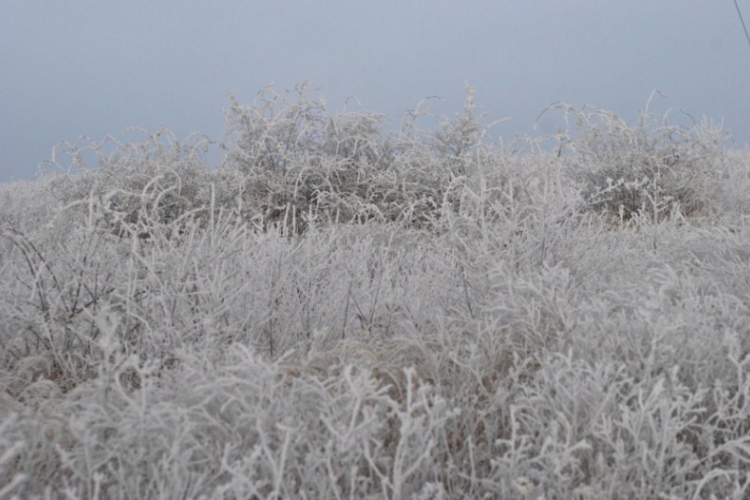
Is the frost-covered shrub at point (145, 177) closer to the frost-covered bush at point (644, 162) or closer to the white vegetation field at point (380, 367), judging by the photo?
the white vegetation field at point (380, 367)

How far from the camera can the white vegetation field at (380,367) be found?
1.84 m

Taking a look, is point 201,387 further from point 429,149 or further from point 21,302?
point 429,149

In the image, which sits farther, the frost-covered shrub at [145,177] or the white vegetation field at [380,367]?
the frost-covered shrub at [145,177]

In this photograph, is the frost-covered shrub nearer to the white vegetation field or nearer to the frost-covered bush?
the white vegetation field

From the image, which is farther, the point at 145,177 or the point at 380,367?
the point at 145,177

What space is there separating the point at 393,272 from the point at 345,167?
2563 millimetres

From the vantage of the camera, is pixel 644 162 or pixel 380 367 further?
pixel 644 162

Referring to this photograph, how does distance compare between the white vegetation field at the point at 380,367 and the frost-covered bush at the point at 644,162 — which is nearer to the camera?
the white vegetation field at the point at 380,367

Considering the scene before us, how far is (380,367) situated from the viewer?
2.55m

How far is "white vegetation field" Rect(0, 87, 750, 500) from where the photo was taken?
1840 mm

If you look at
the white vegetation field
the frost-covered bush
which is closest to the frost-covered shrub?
the white vegetation field

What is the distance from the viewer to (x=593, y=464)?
1.99 meters

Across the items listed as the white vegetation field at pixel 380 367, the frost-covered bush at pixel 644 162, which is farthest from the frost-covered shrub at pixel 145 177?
the frost-covered bush at pixel 644 162

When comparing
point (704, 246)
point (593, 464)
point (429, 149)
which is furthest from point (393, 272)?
point (429, 149)
